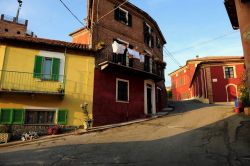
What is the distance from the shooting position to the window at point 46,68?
46.2 feet

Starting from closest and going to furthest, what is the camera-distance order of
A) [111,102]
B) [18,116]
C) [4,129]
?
[4,129]
[18,116]
[111,102]

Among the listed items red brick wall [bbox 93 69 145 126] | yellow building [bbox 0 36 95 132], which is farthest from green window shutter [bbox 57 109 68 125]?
Result: red brick wall [bbox 93 69 145 126]

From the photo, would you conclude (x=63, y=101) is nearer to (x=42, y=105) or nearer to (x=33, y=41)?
(x=42, y=105)

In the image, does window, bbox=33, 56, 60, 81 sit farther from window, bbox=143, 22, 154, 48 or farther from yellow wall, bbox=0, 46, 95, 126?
window, bbox=143, 22, 154, 48

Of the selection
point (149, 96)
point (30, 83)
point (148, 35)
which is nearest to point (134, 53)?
point (149, 96)

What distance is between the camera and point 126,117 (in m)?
17.2

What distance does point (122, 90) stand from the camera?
690 inches

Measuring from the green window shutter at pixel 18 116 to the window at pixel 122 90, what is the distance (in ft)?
21.2

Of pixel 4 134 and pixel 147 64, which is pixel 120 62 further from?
pixel 4 134

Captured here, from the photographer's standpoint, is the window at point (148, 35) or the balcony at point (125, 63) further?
the window at point (148, 35)

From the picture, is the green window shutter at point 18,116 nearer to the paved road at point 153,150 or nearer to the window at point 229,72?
the paved road at point 153,150

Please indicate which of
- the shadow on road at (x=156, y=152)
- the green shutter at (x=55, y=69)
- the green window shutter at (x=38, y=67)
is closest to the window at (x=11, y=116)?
the green window shutter at (x=38, y=67)

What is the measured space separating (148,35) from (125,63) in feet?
18.9

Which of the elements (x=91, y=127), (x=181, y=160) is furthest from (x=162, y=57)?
(x=181, y=160)
